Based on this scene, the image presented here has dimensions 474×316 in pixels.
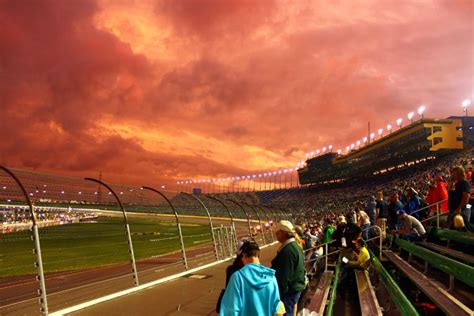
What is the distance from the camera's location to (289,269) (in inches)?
181

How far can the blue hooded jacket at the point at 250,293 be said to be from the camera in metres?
3.30

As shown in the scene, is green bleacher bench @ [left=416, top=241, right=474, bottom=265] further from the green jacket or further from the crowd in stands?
the green jacket

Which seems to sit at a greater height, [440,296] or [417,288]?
[440,296]

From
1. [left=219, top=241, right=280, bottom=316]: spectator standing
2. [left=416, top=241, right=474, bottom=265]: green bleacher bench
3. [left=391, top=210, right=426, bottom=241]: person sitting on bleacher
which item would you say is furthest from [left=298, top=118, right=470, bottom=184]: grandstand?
[left=219, top=241, right=280, bottom=316]: spectator standing

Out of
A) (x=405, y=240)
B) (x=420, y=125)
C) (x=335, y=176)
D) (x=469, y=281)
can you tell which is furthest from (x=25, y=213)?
(x=335, y=176)

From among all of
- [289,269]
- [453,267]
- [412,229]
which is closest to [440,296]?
[453,267]

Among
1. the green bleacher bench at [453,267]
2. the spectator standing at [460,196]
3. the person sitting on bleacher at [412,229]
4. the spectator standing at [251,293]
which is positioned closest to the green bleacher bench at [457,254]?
the person sitting on bleacher at [412,229]

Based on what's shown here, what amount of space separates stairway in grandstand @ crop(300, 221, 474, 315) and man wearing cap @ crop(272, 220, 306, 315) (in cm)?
70

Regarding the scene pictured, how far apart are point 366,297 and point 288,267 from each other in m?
2.95

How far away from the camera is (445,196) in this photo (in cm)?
1077

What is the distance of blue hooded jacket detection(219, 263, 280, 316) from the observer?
10.8 ft

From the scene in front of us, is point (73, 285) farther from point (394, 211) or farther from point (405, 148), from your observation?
point (405, 148)

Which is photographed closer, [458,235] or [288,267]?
[288,267]

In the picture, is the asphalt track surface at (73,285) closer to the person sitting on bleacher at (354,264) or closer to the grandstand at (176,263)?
the grandstand at (176,263)
